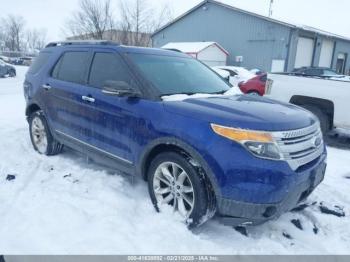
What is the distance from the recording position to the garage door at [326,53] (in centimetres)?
2855

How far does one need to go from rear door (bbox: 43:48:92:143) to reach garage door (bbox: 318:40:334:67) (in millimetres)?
27888

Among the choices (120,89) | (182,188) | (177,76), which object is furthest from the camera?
(177,76)

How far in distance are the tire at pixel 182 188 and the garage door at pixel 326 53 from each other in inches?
1128

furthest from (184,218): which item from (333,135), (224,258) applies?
(333,135)

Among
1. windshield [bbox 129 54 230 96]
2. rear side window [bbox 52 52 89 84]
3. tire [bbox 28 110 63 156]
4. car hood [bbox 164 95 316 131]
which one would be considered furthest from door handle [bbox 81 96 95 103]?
tire [bbox 28 110 63 156]

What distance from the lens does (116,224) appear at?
3275 mm

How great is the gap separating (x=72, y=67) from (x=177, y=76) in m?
1.64

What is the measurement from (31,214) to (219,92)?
Answer: 2521 mm

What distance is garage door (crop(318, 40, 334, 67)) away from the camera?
28.5m

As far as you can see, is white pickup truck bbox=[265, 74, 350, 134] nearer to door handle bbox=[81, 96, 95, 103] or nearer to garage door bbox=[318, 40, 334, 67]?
door handle bbox=[81, 96, 95, 103]

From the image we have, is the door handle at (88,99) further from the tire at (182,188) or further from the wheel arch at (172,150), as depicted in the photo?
the tire at (182,188)

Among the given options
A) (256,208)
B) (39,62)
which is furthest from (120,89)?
(39,62)

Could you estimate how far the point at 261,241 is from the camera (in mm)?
3098

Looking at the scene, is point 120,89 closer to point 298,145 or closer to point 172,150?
point 172,150
